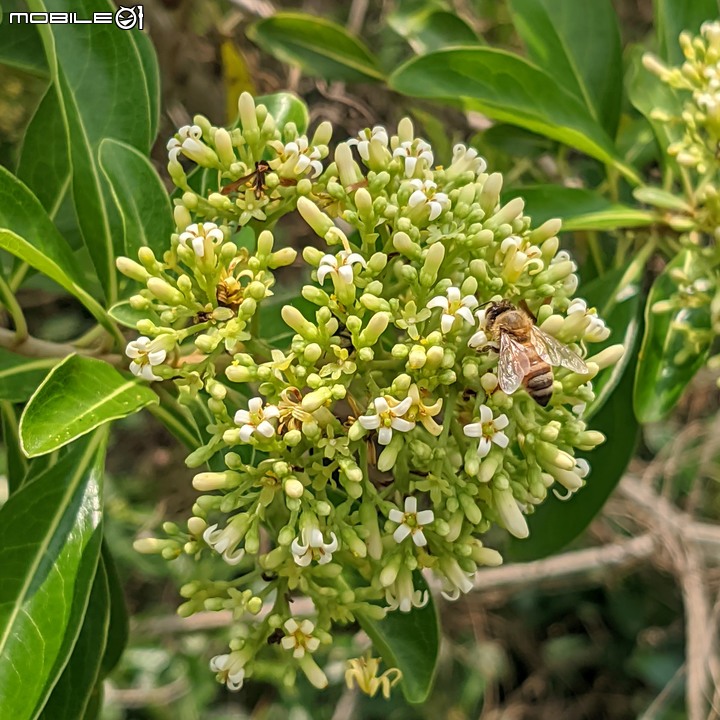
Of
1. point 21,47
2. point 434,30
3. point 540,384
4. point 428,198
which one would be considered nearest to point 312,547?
point 540,384

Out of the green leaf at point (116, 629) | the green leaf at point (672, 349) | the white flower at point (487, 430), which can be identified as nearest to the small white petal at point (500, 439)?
the white flower at point (487, 430)

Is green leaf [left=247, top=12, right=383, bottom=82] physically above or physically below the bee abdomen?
above

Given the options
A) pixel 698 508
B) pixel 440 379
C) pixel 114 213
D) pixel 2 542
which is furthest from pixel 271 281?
pixel 698 508

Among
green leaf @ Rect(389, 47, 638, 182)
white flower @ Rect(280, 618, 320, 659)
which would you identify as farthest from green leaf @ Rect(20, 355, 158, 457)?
green leaf @ Rect(389, 47, 638, 182)

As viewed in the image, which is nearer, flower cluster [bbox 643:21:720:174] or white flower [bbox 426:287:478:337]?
white flower [bbox 426:287:478:337]

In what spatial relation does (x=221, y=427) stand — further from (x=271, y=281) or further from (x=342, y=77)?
(x=342, y=77)

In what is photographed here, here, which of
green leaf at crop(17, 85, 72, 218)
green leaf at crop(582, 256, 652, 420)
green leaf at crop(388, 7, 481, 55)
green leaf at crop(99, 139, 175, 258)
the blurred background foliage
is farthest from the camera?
green leaf at crop(388, 7, 481, 55)

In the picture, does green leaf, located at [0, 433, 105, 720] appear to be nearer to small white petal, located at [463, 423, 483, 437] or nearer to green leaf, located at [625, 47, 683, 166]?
small white petal, located at [463, 423, 483, 437]

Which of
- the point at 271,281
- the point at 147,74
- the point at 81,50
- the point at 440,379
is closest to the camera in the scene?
the point at 440,379
